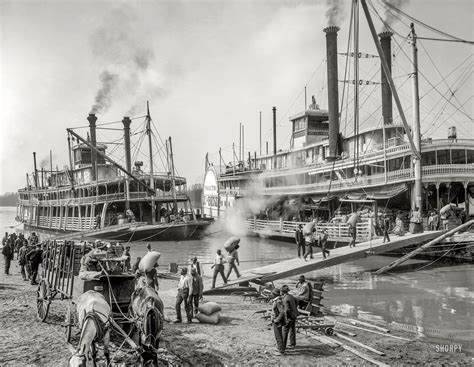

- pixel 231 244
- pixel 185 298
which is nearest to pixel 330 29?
pixel 231 244

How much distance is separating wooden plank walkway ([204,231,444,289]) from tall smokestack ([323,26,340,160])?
18211 millimetres

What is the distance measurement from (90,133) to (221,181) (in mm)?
16301

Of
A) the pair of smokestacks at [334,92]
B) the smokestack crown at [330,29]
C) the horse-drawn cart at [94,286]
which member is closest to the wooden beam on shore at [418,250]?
the horse-drawn cart at [94,286]

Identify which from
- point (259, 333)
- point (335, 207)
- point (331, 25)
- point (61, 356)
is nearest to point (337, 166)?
point (335, 207)

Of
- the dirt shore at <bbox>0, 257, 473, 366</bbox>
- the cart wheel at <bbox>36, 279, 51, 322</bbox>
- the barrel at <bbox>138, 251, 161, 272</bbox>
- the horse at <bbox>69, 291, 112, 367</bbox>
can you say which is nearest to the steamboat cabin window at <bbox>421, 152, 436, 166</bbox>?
the dirt shore at <bbox>0, 257, 473, 366</bbox>

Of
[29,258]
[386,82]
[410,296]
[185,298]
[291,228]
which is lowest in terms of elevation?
[410,296]

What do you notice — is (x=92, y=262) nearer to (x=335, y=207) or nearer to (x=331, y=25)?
(x=335, y=207)

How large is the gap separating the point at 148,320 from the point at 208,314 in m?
4.61

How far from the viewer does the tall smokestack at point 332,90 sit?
39.9 m

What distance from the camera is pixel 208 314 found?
37.1 ft

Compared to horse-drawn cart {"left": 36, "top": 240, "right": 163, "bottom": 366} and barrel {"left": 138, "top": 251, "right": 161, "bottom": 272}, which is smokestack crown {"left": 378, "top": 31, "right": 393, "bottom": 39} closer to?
barrel {"left": 138, "top": 251, "right": 161, "bottom": 272}

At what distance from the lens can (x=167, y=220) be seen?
39156 mm

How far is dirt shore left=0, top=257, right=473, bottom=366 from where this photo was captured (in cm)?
825

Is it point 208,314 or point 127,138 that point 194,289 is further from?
point 127,138
